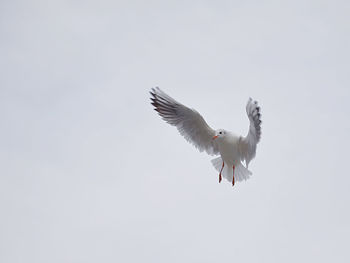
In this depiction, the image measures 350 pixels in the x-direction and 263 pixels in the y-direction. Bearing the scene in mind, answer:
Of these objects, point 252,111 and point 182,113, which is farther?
point 182,113

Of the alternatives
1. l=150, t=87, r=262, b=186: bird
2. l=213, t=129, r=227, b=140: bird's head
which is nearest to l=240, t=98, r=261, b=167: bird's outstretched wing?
l=150, t=87, r=262, b=186: bird

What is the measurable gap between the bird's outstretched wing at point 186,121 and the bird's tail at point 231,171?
28cm

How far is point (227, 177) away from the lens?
10578mm

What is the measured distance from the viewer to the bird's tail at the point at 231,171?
1045 centimetres

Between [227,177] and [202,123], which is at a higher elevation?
[202,123]

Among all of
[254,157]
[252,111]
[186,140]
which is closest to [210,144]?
[186,140]

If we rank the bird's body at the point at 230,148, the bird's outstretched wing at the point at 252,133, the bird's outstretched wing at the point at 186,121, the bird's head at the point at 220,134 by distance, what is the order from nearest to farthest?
the bird's outstretched wing at the point at 252,133 < the bird's body at the point at 230,148 < the bird's head at the point at 220,134 < the bird's outstretched wing at the point at 186,121

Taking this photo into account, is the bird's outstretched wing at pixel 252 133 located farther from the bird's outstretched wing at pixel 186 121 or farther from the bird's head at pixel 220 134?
the bird's outstretched wing at pixel 186 121

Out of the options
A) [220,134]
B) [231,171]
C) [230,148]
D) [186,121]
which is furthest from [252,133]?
[186,121]

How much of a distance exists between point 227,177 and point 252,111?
1.81 m

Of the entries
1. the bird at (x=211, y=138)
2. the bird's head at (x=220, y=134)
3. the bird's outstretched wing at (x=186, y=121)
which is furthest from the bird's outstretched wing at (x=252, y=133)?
the bird's outstretched wing at (x=186, y=121)

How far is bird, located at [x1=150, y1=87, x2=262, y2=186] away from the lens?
33.2 feet

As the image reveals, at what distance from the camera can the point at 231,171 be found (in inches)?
416

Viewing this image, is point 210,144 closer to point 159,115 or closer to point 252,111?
point 159,115
